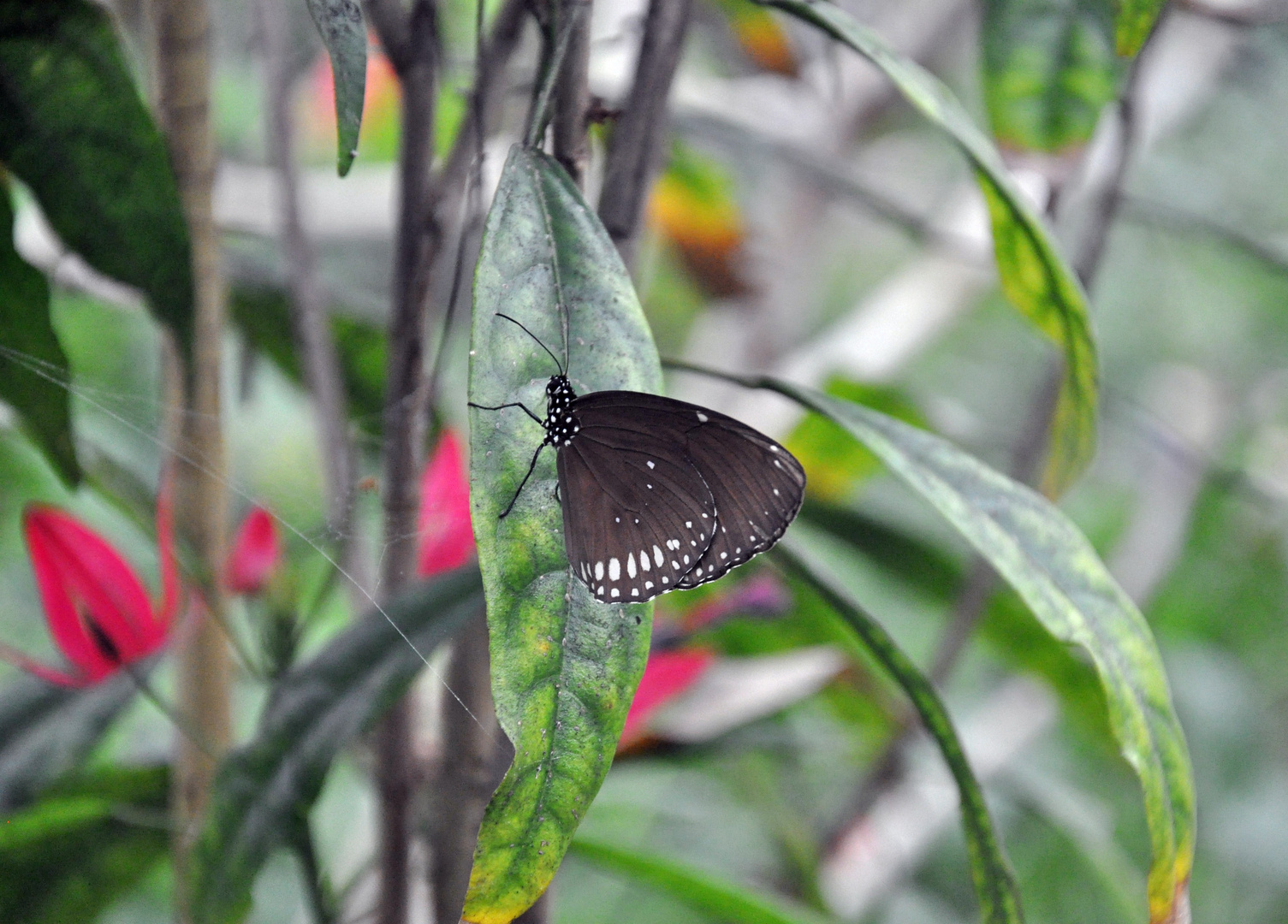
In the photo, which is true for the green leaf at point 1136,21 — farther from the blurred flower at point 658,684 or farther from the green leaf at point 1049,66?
the blurred flower at point 658,684

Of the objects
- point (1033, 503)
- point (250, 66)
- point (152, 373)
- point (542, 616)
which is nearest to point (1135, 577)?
point (1033, 503)

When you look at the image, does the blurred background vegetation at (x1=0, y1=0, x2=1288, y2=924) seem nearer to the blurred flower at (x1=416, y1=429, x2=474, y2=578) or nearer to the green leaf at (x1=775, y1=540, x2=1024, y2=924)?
the blurred flower at (x1=416, y1=429, x2=474, y2=578)

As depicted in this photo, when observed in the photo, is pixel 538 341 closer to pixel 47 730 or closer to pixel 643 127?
pixel 643 127

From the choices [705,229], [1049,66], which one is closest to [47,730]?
[1049,66]

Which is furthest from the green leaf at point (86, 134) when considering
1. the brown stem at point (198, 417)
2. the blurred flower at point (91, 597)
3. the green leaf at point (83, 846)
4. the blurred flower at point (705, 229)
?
the blurred flower at point (705, 229)

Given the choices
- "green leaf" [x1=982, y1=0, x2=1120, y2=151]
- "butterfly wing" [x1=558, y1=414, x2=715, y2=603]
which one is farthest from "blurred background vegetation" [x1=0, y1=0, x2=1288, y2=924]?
"butterfly wing" [x1=558, y1=414, x2=715, y2=603]

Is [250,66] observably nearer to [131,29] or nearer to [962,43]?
[131,29]
